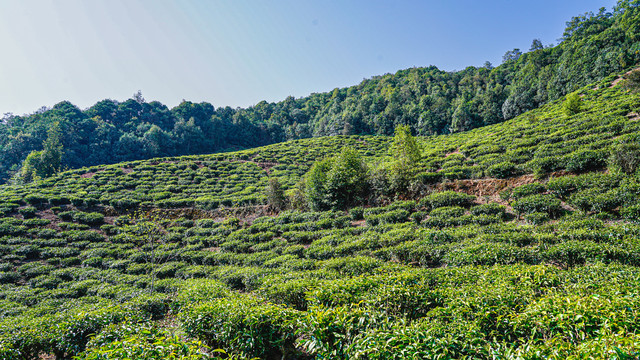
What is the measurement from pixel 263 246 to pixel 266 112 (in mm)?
99036

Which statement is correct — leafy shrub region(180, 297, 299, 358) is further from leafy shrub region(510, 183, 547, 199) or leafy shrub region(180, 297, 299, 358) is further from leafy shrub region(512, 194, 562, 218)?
leafy shrub region(510, 183, 547, 199)

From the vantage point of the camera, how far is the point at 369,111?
80.4 meters

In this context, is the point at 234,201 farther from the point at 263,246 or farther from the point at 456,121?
the point at 456,121

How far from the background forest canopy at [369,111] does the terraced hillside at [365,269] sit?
27417mm

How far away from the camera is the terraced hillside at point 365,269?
375 centimetres

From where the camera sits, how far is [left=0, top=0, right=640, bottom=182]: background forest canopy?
5291cm

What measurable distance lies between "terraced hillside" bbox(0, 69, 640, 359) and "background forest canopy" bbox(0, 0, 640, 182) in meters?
27.4

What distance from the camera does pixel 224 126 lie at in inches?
3504

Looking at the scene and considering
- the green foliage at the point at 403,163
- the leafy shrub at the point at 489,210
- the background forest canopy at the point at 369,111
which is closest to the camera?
the leafy shrub at the point at 489,210

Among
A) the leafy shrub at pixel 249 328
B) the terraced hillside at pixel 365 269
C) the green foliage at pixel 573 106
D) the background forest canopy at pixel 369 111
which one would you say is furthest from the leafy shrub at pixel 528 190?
the background forest canopy at pixel 369 111

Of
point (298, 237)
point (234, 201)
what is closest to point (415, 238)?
point (298, 237)

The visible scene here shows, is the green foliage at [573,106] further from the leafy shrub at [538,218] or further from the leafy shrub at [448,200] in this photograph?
the leafy shrub at [538,218]

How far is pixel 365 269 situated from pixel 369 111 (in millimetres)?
77717

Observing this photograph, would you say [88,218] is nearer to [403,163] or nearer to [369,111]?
[403,163]
